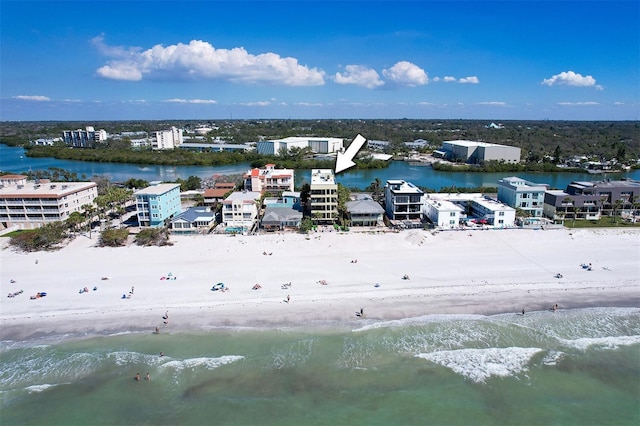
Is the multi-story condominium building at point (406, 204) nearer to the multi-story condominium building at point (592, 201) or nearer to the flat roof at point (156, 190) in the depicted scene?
the multi-story condominium building at point (592, 201)

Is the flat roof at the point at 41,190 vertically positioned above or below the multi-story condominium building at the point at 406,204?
above

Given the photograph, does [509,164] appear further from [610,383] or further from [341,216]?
[610,383]

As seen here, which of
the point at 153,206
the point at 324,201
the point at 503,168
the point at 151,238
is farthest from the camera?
the point at 503,168

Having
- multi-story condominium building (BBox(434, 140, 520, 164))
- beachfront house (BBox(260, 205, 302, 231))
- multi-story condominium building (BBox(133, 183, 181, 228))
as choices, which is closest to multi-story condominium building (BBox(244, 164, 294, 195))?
beachfront house (BBox(260, 205, 302, 231))

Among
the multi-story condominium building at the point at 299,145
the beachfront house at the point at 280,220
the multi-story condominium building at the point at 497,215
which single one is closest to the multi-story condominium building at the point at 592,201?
the multi-story condominium building at the point at 497,215

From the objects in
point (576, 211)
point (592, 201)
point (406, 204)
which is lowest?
point (576, 211)

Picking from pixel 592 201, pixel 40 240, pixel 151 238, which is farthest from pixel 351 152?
pixel 592 201

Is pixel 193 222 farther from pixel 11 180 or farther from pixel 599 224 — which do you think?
pixel 599 224
